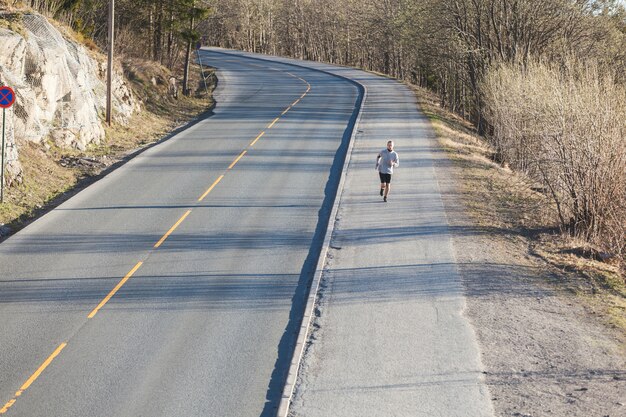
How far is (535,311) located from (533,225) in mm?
6734

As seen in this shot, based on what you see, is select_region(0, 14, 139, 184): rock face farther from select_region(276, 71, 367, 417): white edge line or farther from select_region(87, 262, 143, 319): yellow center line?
select_region(276, 71, 367, 417): white edge line

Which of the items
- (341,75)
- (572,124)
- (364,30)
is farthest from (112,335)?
(364,30)

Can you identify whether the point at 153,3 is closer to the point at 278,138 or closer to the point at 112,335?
the point at 278,138

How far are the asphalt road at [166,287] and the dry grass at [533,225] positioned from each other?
177 inches

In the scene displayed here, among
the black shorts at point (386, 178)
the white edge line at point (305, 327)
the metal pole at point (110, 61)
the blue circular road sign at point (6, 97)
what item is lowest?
the white edge line at point (305, 327)

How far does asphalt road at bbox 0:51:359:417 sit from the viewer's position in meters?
10.1

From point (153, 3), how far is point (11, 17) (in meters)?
19.5

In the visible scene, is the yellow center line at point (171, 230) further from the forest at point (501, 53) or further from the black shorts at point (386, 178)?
the forest at point (501, 53)

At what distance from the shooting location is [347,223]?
62.1ft

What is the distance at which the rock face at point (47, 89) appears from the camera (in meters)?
23.5

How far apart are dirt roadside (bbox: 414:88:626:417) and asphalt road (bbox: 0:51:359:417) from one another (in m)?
3.28

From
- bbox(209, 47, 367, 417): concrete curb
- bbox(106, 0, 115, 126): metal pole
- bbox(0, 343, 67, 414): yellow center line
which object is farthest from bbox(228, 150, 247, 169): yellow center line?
bbox(0, 343, 67, 414): yellow center line

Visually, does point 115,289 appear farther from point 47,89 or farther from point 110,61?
point 110,61

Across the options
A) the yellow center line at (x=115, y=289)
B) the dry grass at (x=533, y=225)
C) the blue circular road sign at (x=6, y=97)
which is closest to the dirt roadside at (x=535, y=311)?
the dry grass at (x=533, y=225)
